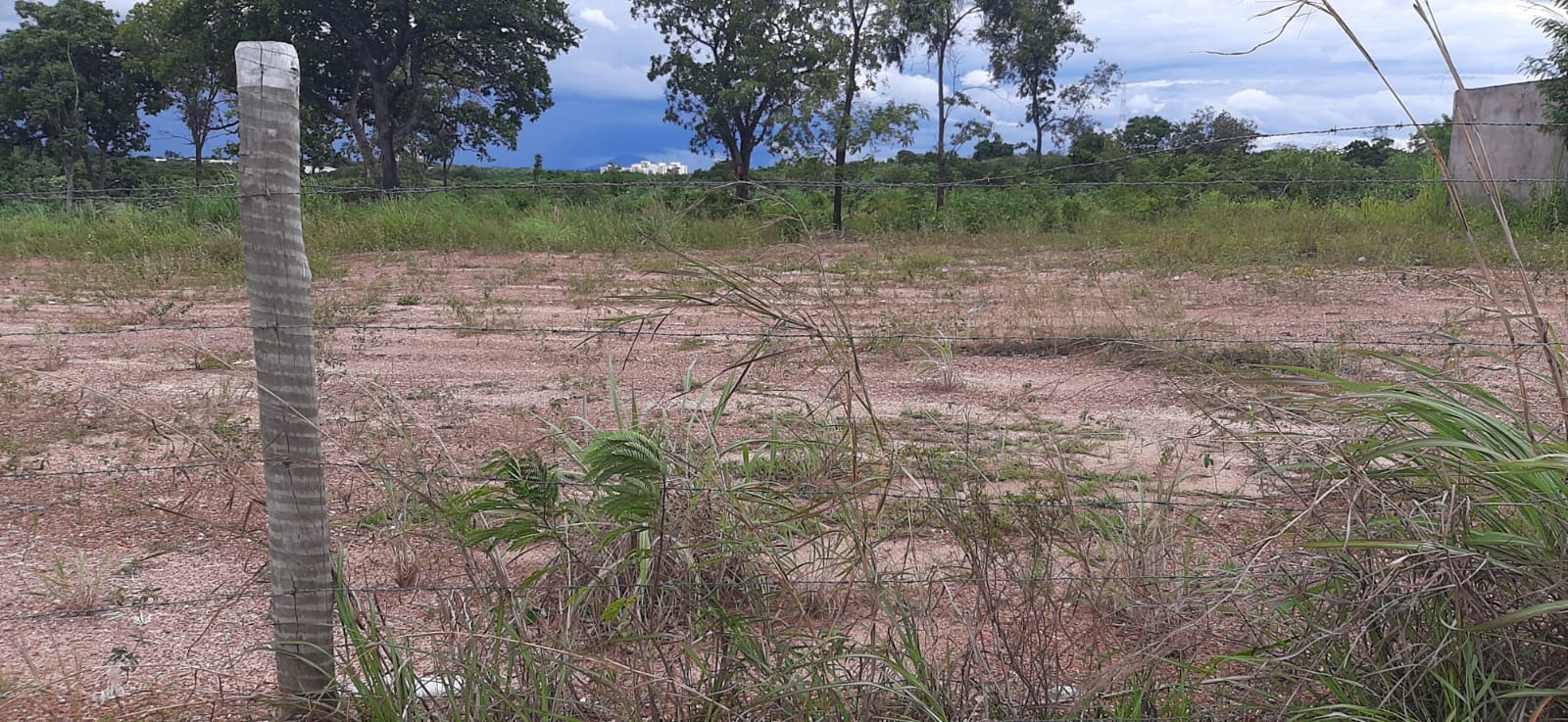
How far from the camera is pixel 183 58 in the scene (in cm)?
2641

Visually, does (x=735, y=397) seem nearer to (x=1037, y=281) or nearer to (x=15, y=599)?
(x=15, y=599)

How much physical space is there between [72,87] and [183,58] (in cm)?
907

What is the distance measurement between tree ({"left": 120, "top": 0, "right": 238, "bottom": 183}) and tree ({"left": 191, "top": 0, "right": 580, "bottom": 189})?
74 cm

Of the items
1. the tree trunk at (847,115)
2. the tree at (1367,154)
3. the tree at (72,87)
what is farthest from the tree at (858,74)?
the tree at (72,87)

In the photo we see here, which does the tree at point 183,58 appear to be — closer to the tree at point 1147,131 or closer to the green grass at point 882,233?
the green grass at point 882,233

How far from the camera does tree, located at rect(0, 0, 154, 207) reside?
32000mm

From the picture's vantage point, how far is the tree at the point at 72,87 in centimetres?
3200

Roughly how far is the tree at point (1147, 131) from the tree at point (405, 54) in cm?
1651

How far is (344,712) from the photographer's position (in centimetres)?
235

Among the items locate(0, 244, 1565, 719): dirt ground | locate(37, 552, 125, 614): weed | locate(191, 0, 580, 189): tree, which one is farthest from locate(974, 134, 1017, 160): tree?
locate(37, 552, 125, 614): weed

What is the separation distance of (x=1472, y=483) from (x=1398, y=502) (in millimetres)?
148

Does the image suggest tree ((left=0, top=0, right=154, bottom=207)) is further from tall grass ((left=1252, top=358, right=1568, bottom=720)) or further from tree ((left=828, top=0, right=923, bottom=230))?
tall grass ((left=1252, top=358, right=1568, bottom=720))

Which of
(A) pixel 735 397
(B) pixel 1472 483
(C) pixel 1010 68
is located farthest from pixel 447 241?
(C) pixel 1010 68

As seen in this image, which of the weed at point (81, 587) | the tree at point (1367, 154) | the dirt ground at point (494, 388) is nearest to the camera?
the dirt ground at point (494, 388)
